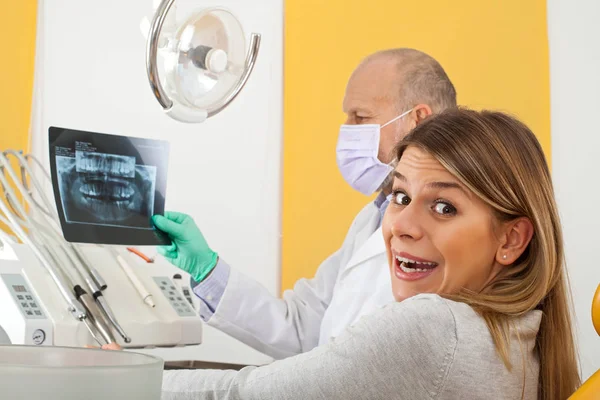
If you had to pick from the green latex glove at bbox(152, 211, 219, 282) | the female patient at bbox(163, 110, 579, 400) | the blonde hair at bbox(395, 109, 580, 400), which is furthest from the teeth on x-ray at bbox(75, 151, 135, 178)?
the blonde hair at bbox(395, 109, 580, 400)

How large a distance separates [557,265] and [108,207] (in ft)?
3.57

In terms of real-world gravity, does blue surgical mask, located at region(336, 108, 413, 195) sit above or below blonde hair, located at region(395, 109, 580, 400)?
above

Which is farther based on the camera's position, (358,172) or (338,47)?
(338,47)

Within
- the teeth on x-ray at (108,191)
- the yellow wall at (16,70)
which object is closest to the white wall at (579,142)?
the teeth on x-ray at (108,191)

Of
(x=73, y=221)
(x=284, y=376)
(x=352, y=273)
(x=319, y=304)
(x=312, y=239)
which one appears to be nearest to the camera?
(x=284, y=376)

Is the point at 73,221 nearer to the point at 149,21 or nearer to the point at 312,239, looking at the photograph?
the point at 149,21

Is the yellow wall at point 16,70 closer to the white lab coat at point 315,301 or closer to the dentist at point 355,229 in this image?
the dentist at point 355,229

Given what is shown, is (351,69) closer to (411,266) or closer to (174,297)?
(174,297)

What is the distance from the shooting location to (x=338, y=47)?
343 cm

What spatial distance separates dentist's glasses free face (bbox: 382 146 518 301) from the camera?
4.18 ft

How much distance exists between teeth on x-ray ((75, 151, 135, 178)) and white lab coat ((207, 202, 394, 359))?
484 mm

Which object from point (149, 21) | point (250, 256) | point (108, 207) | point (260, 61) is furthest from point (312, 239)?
point (149, 21)

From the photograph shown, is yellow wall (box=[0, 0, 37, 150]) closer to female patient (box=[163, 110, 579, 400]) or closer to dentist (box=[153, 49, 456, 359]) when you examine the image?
dentist (box=[153, 49, 456, 359])

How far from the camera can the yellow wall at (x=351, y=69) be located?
298cm
